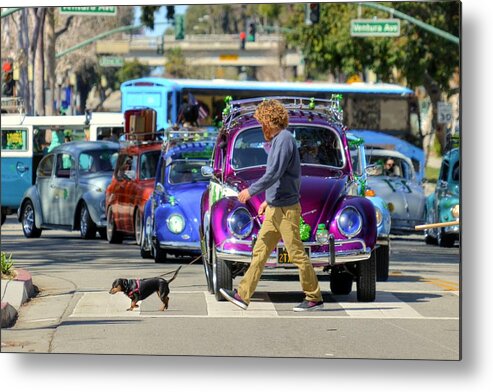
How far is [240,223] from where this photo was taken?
12.0m

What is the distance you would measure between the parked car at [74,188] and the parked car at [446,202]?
419cm

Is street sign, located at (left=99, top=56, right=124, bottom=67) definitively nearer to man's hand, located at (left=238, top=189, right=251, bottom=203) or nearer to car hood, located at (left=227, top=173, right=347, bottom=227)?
car hood, located at (left=227, top=173, right=347, bottom=227)

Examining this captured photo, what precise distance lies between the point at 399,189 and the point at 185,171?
16.5ft

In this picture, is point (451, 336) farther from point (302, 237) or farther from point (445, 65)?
point (445, 65)

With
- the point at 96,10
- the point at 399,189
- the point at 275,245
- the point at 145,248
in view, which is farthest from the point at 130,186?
the point at 275,245

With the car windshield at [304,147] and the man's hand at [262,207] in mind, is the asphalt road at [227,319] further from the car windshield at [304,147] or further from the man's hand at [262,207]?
the car windshield at [304,147]

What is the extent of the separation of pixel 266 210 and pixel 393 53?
73.4 ft

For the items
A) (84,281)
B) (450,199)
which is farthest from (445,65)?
(84,281)

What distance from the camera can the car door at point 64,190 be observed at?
17.9 m

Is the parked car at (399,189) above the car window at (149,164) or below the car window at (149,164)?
below

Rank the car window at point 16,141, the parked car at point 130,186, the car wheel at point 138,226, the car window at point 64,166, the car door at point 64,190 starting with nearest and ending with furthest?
the car window at point 16,141 → the car wheel at point 138,226 → the car window at point 64,166 → the car door at point 64,190 → the parked car at point 130,186

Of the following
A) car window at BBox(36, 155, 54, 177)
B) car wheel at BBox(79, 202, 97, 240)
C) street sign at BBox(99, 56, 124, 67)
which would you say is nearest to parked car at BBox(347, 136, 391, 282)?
car window at BBox(36, 155, 54, 177)

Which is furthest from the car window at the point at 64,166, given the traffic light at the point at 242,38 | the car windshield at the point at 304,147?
the traffic light at the point at 242,38

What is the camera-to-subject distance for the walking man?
11.3 meters
